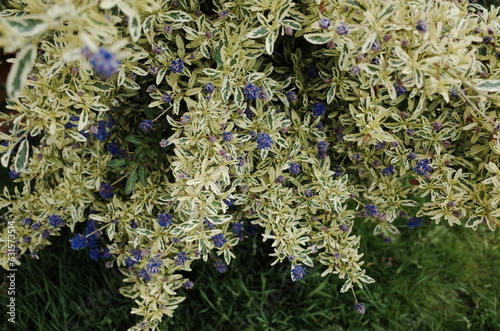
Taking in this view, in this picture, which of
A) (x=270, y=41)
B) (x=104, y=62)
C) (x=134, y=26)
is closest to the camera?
(x=104, y=62)

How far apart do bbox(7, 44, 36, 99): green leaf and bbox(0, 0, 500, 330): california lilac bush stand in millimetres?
479

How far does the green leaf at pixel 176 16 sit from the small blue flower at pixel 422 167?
1150 mm

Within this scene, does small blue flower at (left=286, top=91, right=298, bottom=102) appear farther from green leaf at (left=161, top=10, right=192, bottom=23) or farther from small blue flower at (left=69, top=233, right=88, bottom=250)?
small blue flower at (left=69, top=233, right=88, bottom=250)

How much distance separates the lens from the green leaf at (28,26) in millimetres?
1093

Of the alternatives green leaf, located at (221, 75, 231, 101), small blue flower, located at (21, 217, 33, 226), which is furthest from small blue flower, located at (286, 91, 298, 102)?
small blue flower, located at (21, 217, 33, 226)

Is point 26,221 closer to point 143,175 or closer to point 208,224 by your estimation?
point 143,175

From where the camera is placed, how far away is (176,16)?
66.9 inches

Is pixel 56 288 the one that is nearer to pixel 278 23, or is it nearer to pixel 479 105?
pixel 278 23

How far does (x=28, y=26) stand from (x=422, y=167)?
1579 millimetres

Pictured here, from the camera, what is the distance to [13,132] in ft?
5.90

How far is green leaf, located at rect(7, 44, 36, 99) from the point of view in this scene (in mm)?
1059

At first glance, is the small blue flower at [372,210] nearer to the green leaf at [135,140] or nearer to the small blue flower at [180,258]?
the small blue flower at [180,258]

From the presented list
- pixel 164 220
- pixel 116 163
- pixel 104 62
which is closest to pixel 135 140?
pixel 116 163

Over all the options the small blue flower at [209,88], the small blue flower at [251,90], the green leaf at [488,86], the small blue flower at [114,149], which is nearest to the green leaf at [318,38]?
the small blue flower at [251,90]
